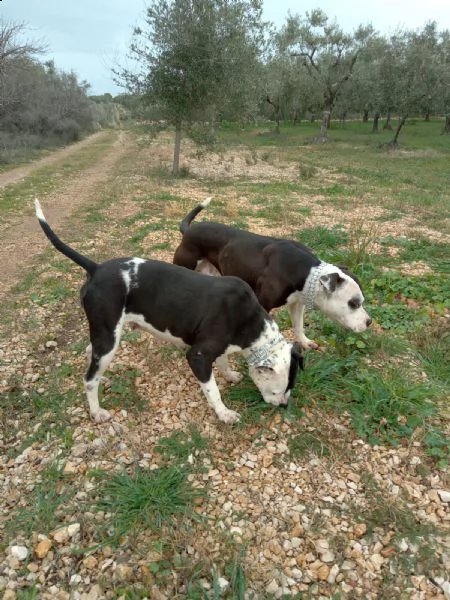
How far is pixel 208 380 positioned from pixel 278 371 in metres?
0.65

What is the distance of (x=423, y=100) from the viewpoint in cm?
3022

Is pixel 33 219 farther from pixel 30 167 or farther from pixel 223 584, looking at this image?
pixel 30 167

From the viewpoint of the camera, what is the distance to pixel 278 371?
3.75m

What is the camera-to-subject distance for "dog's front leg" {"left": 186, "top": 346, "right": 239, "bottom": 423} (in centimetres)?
379

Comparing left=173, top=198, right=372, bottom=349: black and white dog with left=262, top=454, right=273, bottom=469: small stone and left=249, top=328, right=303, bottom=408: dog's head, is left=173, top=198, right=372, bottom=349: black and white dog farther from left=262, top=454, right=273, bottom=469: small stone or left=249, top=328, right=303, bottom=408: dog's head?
left=262, top=454, right=273, bottom=469: small stone

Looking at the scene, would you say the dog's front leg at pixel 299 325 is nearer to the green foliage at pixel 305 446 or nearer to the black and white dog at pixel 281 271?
the black and white dog at pixel 281 271

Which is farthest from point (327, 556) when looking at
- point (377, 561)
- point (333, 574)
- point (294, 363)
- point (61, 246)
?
point (61, 246)

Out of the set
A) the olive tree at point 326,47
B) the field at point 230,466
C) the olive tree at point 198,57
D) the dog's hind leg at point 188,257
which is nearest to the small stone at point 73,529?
the field at point 230,466

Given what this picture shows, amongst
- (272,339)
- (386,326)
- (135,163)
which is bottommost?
(135,163)

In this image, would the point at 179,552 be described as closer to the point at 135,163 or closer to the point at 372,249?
the point at 372,249

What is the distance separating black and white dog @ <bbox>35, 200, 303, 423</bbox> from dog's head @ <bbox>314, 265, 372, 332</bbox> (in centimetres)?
82

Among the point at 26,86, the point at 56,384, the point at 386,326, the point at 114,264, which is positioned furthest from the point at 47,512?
the point at 26,86

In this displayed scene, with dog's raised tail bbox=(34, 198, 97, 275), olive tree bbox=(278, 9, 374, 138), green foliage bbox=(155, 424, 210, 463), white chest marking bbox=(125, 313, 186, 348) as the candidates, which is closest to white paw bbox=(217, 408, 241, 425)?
green foliage bbox=(155, 424, 210, 463)

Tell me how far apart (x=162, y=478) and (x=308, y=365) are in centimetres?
203
